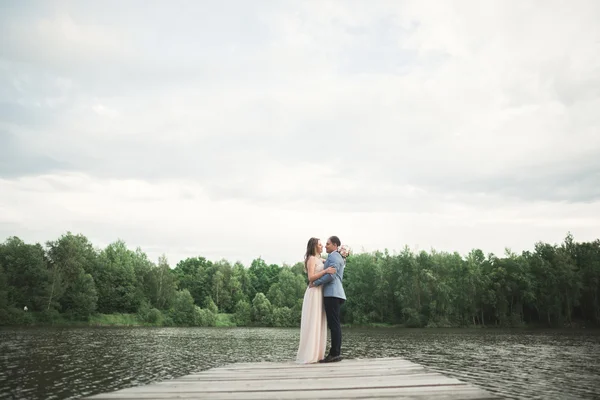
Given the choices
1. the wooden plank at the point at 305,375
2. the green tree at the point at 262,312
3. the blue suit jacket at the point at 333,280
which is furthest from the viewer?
the green tree at the point at 262,312

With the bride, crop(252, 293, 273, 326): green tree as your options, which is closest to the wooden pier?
the bride

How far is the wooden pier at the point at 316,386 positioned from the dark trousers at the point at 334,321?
2.14 metres

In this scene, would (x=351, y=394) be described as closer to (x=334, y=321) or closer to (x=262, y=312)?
(x=334, y=321)

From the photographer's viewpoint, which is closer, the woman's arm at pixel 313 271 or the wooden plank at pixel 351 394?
the wooden plank at pixel 351 394

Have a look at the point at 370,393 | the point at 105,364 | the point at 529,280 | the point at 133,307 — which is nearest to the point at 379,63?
the point at 529,280

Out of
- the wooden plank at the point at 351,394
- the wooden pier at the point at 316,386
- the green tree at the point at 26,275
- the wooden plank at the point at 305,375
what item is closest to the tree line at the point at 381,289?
the green tree at the point at 26,275

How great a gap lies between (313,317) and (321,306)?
1.07 feet

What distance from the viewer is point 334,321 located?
9406 mm

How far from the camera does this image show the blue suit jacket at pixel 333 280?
9.48 meters

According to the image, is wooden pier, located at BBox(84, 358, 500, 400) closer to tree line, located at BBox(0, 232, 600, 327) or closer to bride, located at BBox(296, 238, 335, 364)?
bride, located at BBox(296, 238, 335, 364)

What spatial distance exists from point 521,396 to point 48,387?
16.3 metres

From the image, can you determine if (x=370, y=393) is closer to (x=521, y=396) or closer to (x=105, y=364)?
(x=521, y=396)

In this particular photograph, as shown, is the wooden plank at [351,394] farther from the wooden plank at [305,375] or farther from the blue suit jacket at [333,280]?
the blue suit jacket at [333,280]

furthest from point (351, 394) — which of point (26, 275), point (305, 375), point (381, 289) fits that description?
point (26, 275)
